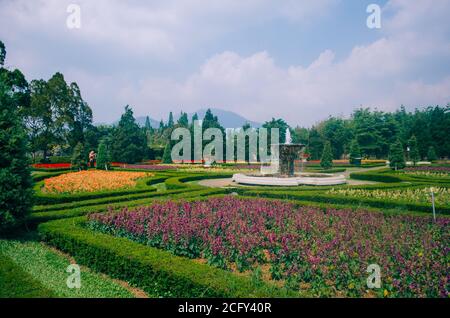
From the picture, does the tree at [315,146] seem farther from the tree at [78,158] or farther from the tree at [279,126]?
the tree at [78,158]

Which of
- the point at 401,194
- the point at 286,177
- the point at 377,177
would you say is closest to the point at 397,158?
the point at 377,177

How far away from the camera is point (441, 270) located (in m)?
5.35

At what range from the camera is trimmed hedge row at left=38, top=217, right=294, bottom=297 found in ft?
14.7

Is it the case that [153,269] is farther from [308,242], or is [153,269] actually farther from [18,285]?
[308,242]

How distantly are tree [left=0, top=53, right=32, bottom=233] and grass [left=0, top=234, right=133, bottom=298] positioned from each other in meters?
0.87

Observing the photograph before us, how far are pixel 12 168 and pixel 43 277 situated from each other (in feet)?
12.9

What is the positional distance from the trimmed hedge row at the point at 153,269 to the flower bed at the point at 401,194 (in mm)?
9089

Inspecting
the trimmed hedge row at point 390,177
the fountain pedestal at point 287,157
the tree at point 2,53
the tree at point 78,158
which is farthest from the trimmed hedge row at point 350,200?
the tree at point 2,53

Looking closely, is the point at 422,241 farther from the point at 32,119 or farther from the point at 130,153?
the point at 32,119

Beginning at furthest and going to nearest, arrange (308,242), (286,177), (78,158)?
(78,158) < (286,177) < (308,242)

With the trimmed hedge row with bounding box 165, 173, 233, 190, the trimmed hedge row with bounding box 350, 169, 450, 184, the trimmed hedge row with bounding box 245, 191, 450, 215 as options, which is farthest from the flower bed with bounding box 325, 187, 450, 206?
the trimmed hedge row with bounding box 165, 173, 233, 190

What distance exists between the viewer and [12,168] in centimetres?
837

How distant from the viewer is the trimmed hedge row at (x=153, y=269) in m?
4.48
